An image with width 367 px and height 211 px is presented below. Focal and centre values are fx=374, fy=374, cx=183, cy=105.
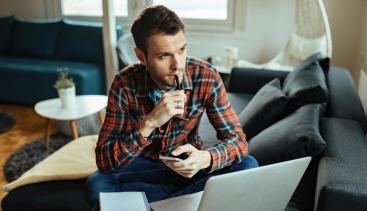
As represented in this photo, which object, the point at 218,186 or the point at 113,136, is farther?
the point at 113,136

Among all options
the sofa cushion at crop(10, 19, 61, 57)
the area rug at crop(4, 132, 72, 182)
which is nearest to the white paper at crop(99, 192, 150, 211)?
the area rug at crop(4, 132, 72, 182)

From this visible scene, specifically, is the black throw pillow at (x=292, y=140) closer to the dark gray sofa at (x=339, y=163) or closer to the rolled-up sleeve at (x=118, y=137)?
the dark gray sofa at (x=339, y=163)

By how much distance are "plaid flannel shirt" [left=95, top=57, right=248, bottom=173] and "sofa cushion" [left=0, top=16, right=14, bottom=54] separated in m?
3.36

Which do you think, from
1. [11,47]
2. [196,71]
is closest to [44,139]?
[11,47]

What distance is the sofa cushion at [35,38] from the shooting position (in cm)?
392

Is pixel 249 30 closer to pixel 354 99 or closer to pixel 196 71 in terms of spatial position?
pixel 354 99

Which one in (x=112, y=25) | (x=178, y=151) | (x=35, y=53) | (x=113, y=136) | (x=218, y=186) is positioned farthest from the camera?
(x=35, y=53)

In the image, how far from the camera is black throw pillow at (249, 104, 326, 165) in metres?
1.29

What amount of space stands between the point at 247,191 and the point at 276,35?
9.53ft

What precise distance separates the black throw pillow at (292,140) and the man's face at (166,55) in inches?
20.2

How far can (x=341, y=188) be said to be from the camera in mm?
1079

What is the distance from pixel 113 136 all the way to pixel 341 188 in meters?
0.69

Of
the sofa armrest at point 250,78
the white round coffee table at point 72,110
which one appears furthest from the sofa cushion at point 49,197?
the sofa armrest at point 250,78

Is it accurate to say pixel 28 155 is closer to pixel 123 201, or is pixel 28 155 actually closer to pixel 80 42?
pixel 80 42
